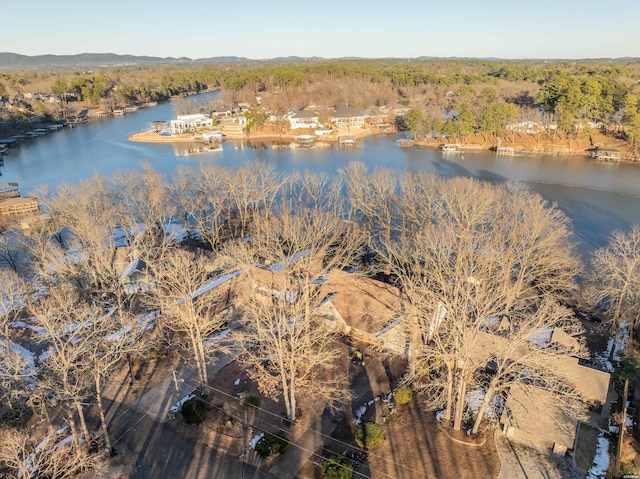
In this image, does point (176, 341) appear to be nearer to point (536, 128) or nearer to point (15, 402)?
point (15, 402)

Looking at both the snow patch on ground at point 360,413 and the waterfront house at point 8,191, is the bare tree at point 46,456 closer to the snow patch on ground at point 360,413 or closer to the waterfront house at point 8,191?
the snow patch on ground at point 360,413

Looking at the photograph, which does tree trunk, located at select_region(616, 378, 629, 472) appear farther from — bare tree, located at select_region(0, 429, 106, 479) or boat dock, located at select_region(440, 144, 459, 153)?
boat dock, located at select_region(440, 144, 459, 153)

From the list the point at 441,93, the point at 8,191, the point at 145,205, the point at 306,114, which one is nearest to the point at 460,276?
the point at 145,205

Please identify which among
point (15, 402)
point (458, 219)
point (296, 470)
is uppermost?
point (458, 219)

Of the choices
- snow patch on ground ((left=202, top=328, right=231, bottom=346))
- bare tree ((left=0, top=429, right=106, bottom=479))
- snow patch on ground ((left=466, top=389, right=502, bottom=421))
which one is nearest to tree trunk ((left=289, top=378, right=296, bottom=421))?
snow patch on ground ((left=202, top=328, right=231, bottom=346))

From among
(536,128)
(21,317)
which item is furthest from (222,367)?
(536,128)

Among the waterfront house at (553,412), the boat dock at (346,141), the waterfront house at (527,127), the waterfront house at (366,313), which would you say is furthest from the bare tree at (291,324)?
the waterfront house at (527,127)
